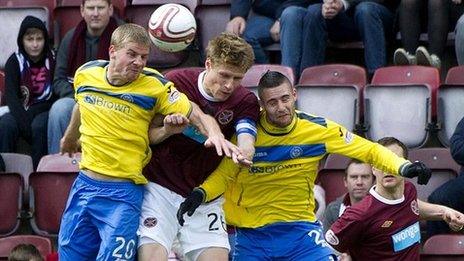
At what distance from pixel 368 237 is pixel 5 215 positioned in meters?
3.11

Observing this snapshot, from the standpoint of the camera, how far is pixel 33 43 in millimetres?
→ 14031

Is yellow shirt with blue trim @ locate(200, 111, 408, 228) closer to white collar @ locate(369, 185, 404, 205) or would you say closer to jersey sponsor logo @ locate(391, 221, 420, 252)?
white collar @ locate(369, 185, 404, 205)

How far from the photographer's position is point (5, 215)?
12961mm

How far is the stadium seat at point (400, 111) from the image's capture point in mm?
13383

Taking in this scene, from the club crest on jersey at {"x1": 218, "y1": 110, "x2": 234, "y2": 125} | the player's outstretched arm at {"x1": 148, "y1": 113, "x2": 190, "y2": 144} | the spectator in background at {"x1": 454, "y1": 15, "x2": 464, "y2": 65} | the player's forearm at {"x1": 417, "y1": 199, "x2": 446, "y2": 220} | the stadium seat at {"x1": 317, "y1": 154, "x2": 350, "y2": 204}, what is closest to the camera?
the player's outstretched arm at {"x1": 148, "y1": 113, "x2": 190, "y2": 144}

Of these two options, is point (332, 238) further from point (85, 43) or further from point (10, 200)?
point (85, 43)

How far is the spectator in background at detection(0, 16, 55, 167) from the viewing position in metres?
13.6

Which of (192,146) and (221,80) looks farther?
(192,146)

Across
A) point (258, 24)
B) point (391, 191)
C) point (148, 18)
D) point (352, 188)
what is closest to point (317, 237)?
point (391, 191)

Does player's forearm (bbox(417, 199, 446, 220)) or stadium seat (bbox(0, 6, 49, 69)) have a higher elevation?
stadium seat (bbox(0, 6, 49, 69))

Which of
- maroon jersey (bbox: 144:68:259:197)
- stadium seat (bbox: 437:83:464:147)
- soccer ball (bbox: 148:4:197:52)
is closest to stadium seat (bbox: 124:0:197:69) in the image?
stadium seat (bbox: 437:83:464:147)

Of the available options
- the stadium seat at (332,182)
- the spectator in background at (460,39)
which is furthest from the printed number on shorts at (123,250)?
the spectator in background at (460,39)

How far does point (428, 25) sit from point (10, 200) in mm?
3716

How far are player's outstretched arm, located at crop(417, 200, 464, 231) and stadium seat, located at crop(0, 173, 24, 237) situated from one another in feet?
10.7
